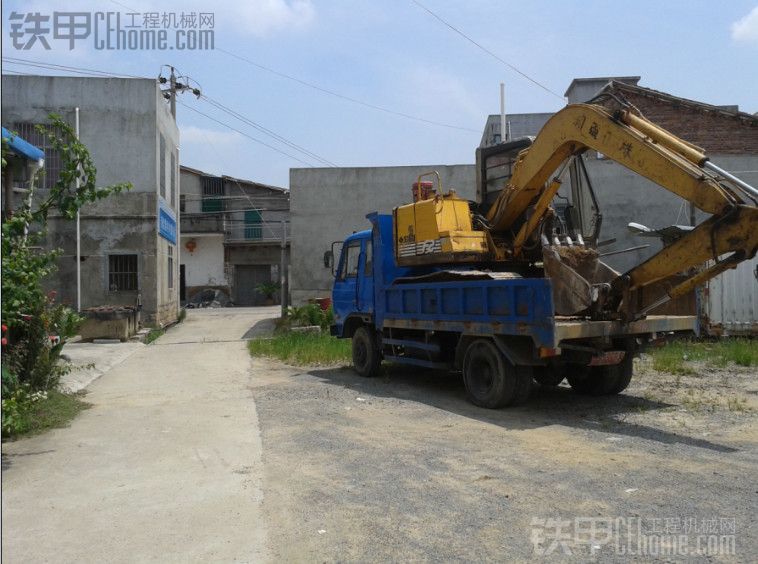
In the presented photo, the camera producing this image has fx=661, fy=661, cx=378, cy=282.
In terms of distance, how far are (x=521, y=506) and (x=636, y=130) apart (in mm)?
4768

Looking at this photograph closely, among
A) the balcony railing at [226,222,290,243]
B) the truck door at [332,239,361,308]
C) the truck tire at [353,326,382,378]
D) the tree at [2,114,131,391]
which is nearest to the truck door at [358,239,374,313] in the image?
the truck door at [332,239,361,308]

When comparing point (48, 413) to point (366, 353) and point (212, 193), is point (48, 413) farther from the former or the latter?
point (212, 193)

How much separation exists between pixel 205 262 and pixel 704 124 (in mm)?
28519

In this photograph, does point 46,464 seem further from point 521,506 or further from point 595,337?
point 595,337

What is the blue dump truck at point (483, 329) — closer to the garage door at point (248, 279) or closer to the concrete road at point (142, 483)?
the concrete road at point (142, 483)

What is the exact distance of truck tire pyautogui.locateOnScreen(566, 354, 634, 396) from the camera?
894 centimetres

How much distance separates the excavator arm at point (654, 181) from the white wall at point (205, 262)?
110 ft

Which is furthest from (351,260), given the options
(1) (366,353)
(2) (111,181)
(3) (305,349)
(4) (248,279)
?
(4) (248,279)

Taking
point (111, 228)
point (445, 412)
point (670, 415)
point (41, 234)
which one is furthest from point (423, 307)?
point (111, 228)

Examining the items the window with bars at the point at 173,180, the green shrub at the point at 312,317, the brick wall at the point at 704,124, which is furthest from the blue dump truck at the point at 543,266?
the window with bars at the point at 173,180

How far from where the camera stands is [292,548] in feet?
13.4

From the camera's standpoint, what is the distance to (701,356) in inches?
491

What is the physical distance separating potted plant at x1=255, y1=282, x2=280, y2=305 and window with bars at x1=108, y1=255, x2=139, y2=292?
1913 cm

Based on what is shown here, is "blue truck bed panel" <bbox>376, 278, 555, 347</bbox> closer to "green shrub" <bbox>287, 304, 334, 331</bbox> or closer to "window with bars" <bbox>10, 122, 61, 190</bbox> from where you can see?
"green shrub" <bbox>287, 304, 334, 331</bbox>
